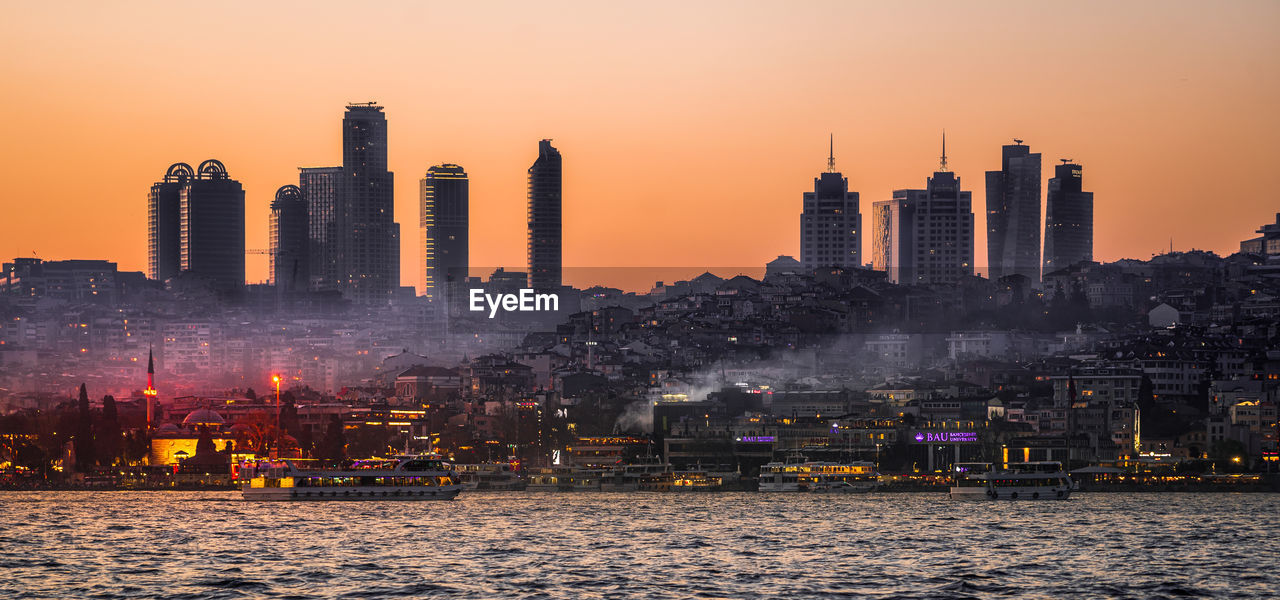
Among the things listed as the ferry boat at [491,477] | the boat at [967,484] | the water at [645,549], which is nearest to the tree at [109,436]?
the ferry boat at [491,477]

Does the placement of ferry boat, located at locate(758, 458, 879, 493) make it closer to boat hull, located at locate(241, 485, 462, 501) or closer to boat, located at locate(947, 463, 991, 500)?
boat, located at locate(947, 463, 991, 500)

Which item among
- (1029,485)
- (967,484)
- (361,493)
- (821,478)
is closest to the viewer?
(1029,485)

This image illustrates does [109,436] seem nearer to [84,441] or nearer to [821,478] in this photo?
[84,441]

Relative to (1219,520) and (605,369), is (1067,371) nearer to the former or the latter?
(605,369)

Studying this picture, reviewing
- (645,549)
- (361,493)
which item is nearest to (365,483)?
(361,493)

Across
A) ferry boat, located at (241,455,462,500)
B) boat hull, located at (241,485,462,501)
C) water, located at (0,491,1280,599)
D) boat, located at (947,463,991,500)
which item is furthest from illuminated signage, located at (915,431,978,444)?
boat hull, located at (241,485,462,501)

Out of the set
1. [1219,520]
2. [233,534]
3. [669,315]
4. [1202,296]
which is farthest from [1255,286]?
[233,534]
